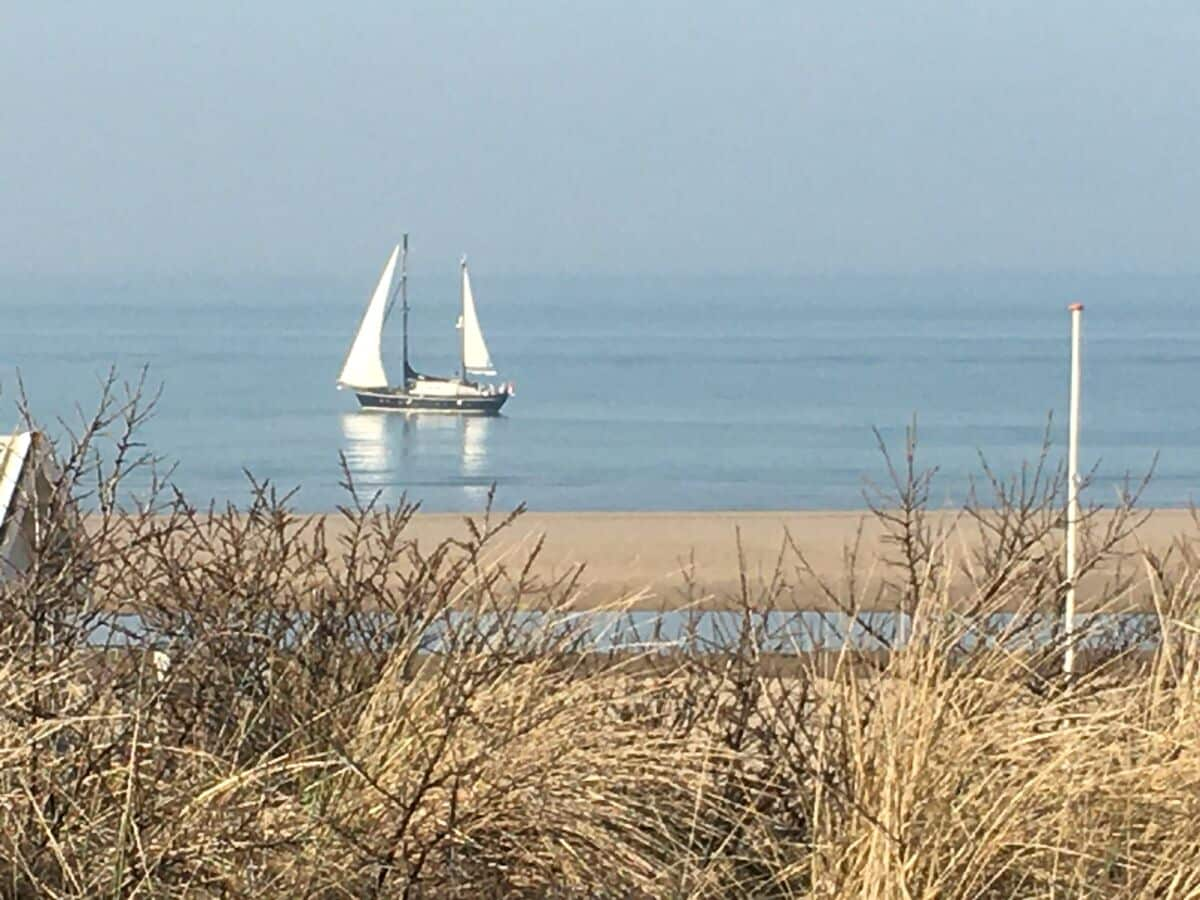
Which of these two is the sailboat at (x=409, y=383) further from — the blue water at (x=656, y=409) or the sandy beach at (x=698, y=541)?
the sandy beach at (x=698, y=541)

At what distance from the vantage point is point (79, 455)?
13.6ft

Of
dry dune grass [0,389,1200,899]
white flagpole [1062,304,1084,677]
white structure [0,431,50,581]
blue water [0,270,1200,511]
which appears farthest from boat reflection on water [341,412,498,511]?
dry dune grass [0,389,1200,899]

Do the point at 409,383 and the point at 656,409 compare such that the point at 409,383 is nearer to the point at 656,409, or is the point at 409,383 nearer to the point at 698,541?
the point at 656,409

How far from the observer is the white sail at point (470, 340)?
56781mm

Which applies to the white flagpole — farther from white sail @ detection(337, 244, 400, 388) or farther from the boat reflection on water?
white sail @ detection(337, 244, 400, 388)

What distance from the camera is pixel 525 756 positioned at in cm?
358

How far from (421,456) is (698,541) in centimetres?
1856

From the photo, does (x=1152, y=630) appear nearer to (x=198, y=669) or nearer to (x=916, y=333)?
(x=198, y=669)

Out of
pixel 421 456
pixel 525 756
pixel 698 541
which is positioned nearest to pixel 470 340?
pixel 421 456

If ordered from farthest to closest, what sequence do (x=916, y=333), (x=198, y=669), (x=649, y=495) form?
(x=916, y=333) → (x=649, y=495) → (x=198, y=669)

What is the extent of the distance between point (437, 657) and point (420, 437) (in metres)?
37.6

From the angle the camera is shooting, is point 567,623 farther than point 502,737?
Yes

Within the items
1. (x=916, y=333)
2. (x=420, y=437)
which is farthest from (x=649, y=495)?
(x=916, y=333)

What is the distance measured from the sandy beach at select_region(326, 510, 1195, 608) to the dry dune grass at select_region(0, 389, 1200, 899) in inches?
383
